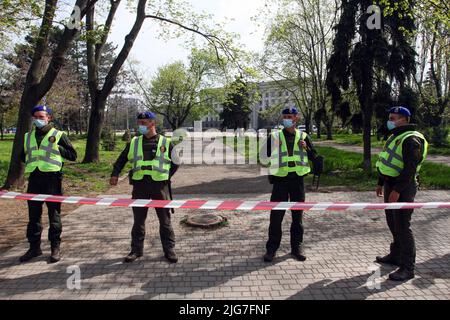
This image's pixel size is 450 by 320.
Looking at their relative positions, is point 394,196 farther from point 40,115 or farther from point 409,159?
point 40,115

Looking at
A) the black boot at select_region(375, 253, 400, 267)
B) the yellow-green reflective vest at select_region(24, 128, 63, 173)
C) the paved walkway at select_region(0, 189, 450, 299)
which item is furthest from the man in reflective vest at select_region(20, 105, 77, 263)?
the black boot at select_region(375, 253, 400, 267)

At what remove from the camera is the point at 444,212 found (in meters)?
7.06

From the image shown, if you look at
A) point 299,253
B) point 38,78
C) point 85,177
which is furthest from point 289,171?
point 85,177

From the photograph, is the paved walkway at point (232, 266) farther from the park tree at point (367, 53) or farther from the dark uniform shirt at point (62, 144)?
the park tree at point (367, 53)

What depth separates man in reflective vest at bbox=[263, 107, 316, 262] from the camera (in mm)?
4715

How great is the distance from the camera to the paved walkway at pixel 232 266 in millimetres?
3811

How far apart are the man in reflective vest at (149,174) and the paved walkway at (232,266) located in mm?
273

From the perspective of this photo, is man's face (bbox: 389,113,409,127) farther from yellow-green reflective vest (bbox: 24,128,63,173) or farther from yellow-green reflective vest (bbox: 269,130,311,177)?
yellow-green reflective vest (bbox: 24,128,63,173)

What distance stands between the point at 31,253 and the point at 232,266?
2.73 meters

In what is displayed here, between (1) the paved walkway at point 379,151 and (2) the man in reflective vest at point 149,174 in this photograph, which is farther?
(1) the paved walkway at point 379,151

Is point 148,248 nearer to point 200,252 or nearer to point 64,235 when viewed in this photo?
point 200,252

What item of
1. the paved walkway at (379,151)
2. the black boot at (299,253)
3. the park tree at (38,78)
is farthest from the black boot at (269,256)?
the paved walkway at (379,151)

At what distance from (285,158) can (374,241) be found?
212cm

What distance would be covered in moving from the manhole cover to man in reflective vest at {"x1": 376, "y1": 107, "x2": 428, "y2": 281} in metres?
3.03
